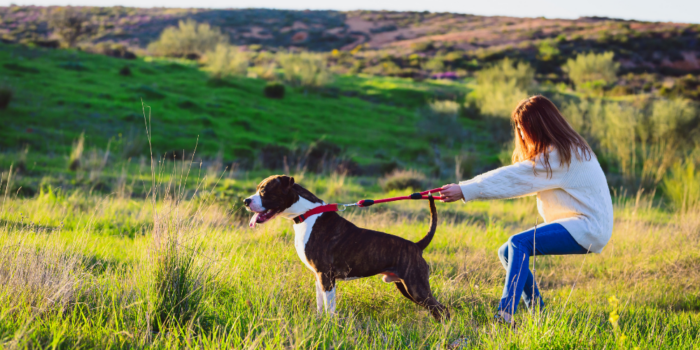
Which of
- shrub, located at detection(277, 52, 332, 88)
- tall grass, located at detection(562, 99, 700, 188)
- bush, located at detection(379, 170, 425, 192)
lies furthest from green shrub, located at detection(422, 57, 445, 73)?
bush, located at detection(379, 170, 425, 192)

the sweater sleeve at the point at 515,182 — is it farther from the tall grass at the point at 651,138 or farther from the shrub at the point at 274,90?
the shrub at the point at 274,90

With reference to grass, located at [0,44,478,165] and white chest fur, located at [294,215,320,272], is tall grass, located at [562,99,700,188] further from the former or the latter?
white chest fur, located at [294,215,320,272]

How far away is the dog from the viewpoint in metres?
3.67

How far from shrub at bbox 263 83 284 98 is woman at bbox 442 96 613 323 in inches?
1027

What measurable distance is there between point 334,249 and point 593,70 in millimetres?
46448

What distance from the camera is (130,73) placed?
89.8ft

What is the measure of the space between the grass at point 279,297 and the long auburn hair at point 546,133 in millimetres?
983

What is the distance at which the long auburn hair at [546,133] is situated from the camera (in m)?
3.67

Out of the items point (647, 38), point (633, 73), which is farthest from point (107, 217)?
point (647, 38)

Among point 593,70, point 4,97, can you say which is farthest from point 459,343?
point 593,70

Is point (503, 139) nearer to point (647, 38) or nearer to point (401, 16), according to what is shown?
point (647, 38)

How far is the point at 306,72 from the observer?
1326 inches

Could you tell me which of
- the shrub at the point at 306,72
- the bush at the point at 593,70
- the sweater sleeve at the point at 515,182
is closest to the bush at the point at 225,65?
the shrub at the point at 306,72

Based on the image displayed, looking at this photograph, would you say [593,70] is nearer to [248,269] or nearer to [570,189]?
[570,189]
